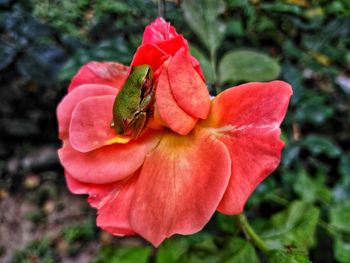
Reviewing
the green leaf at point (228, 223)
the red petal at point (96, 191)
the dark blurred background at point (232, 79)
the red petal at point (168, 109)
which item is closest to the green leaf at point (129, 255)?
the dark blurred background at point (232, 79)

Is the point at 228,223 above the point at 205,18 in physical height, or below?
below

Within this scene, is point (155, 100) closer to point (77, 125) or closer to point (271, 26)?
point (77, 125)

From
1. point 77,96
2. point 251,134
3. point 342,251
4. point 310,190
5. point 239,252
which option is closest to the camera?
point 251,134

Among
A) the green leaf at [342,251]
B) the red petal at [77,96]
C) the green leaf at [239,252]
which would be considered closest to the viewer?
the red petal at [77,96]

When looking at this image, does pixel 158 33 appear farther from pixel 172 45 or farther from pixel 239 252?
pixel 239 252

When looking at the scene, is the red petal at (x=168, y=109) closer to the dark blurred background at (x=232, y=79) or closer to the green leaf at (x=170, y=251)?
the dark blurred background at (x=232, y=79)

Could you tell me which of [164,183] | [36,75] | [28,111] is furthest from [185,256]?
[28,111]

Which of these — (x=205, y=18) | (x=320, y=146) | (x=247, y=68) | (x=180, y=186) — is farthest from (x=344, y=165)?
(x=180, y=186)

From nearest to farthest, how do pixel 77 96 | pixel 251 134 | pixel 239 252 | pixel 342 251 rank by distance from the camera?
pixel 251 134 < pixel 77 96 < pixel 239 252 < pixel 342 251
